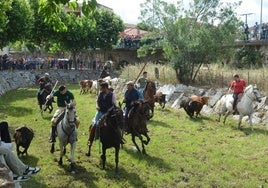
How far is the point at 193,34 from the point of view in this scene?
997 inches

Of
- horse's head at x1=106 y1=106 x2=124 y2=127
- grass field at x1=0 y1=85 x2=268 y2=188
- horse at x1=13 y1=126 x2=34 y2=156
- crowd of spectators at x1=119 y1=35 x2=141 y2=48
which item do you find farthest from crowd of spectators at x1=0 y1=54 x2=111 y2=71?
horse's head at x1=106 y1=106 x2=124 y2=127

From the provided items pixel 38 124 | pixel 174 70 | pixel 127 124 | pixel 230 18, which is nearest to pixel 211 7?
pixel 230 18

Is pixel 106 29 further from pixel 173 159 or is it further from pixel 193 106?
pixel 173 159

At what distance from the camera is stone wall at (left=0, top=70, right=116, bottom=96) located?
3334 cm

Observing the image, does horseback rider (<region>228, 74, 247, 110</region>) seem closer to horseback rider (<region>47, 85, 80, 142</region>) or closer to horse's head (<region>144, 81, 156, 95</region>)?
A: horse's head (<region>144, 81, 156, 95</region>)

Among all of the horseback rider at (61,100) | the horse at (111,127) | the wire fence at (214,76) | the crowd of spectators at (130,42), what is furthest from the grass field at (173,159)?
the crowd of spectators at (130,42)

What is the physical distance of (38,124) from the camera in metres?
17.7

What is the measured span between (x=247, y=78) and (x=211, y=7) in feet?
19.0

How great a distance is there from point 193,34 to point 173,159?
1421 cm

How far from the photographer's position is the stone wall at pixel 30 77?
33.3 m

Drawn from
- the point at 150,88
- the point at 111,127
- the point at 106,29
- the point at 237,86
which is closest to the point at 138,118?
the point at 111,127

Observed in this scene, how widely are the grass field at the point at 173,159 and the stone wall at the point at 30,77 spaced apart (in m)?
15.2

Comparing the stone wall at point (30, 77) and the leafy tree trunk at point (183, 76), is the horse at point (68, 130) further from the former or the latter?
the stone wall at point (30, 77)

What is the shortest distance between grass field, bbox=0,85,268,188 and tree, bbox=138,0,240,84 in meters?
7.55
